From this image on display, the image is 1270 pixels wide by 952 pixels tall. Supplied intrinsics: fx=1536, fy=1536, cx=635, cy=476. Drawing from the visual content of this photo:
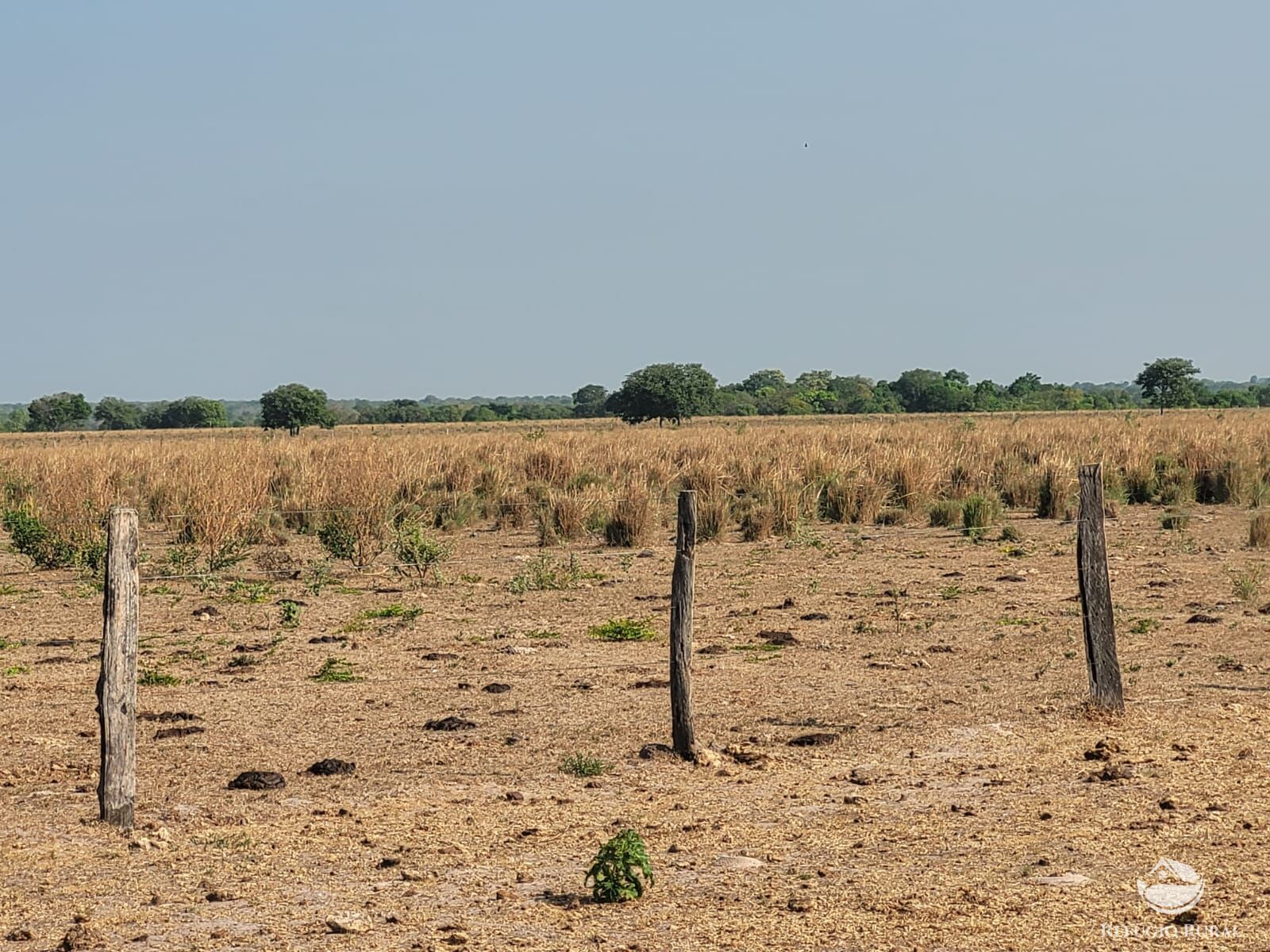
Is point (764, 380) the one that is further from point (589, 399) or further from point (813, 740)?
point (813, 740)

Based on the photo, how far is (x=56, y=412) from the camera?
332ft

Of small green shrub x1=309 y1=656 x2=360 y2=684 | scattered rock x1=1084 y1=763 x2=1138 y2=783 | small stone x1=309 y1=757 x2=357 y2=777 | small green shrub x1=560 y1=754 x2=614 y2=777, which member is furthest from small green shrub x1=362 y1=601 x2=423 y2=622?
scattered rock x1=1084 y1=763 x2=1138 y2=783

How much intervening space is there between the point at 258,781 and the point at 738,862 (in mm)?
2796

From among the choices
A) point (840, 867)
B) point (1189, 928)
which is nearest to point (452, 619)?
point (840, 867)

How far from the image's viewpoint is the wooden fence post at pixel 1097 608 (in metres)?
9.27

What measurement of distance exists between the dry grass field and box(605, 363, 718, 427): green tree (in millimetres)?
42506

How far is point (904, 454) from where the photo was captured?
Result: 2438 cm

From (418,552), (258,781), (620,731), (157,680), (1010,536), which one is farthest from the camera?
(1010,536)

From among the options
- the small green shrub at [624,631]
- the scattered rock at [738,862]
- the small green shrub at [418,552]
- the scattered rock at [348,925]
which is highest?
the small green shrub at [418,552]

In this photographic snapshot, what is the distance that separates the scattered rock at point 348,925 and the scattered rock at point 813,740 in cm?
356

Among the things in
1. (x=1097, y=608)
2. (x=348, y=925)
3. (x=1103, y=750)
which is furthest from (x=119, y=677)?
(x=1097, y=608)

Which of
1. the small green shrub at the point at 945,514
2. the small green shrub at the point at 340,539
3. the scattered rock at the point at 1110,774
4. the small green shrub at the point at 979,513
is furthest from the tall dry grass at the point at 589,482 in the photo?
the scattered rock at the point at 1110,774

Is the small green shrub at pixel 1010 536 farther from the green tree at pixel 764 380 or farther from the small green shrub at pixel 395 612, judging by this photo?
the green tree at pixel 764 380

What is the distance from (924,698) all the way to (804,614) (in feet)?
12.2
